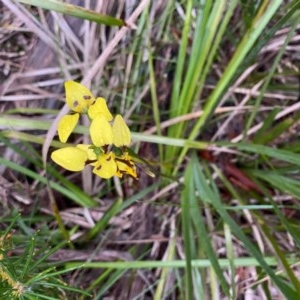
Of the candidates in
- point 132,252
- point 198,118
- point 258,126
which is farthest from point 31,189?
point 258,126

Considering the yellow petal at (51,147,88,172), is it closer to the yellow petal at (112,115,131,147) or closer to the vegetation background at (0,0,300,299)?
the yellow petal at (112,115,131,147)

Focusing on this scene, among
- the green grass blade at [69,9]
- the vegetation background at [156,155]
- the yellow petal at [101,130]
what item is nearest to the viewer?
the yellow petal at [101,130]

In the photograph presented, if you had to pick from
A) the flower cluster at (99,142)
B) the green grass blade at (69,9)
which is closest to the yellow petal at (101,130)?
the flower cluster at (99,142)

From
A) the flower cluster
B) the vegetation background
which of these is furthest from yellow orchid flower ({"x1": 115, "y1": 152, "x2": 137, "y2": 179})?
the vegetation background

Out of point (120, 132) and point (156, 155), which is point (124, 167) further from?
point (156, 155)

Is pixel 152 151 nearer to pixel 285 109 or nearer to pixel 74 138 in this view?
pixel 74 138

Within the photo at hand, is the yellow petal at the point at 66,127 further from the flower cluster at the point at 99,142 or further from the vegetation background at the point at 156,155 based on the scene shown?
the vegetation background at the point at 156,155
